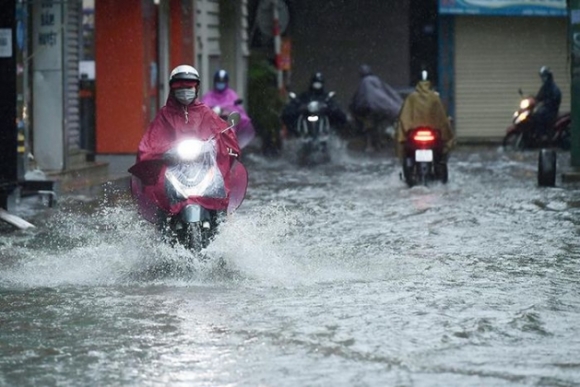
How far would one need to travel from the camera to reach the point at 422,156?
67.2 ft

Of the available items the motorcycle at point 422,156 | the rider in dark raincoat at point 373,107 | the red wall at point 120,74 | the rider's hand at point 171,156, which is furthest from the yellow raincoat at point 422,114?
the rider in dark raincoat at point 373,107

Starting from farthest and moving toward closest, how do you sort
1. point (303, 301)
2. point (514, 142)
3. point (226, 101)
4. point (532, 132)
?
point (514, 142)
point (532, 132)
point (226, 101)
point (303, 301)

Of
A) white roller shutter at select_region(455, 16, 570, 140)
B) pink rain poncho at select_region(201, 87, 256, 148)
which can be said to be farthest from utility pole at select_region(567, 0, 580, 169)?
white roller shutter at select_region(455, 16, 570, 140)

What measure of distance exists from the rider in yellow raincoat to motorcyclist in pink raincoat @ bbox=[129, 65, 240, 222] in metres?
9.15

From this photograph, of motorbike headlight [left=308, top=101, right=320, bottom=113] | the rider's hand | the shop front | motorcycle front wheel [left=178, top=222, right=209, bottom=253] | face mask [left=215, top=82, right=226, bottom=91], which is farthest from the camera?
the shop front

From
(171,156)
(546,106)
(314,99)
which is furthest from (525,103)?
(171,156)

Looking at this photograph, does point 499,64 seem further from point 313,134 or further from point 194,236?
point 194,236

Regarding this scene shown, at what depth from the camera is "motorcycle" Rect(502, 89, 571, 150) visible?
31.6 m

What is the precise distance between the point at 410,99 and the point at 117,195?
13.3 ft

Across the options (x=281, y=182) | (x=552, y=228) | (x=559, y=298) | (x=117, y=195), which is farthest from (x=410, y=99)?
(x=559, y=298)

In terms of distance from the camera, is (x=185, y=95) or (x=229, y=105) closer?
(x=185, y=95)

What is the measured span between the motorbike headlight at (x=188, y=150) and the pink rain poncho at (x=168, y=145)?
169mm

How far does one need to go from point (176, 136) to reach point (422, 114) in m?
9.54

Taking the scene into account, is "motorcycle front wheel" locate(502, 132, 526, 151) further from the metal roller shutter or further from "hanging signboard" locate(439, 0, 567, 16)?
the metal roller shutter
